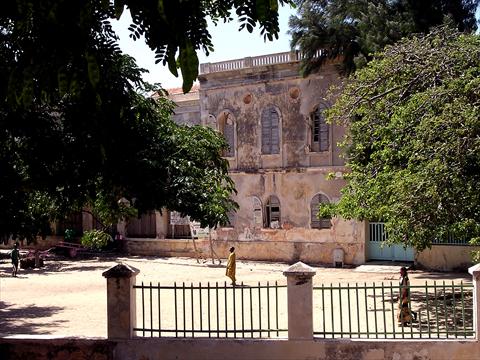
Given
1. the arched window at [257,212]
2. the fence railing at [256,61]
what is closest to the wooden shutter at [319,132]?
the fence railing at [256,61]

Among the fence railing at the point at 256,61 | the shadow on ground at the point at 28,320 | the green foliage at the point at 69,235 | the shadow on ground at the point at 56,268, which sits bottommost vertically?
the shadow on ground at the point at 28,320

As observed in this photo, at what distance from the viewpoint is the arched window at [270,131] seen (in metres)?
24.1

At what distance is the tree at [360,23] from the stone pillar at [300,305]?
40.4 feet

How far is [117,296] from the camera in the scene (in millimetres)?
8039

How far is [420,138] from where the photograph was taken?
34.8ft

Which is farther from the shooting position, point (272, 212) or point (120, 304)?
point (272, 212)

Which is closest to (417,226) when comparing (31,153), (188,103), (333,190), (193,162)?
(193,162)

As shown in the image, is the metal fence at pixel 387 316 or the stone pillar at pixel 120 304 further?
the metal fence at pixel 387 316

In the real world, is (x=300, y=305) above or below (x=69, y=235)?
above

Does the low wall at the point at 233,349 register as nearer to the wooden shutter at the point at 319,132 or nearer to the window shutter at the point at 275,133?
the wooden shutter at the point at 319,132

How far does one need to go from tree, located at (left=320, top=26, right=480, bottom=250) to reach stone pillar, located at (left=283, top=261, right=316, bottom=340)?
10.4 ft

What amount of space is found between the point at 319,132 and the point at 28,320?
13.7 metres

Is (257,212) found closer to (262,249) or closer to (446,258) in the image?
(262,249)

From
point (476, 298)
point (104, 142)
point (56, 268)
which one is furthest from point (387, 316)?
point (56, 268)
